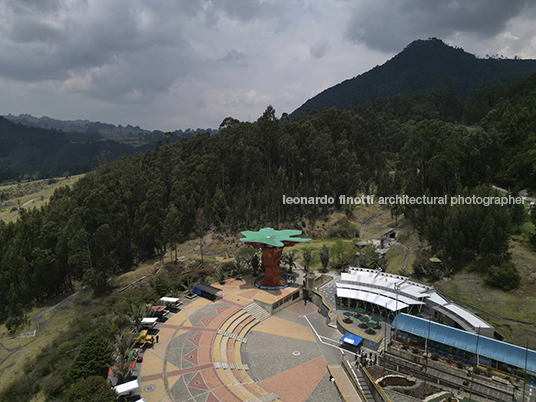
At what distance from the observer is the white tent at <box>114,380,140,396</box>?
61.9 ft

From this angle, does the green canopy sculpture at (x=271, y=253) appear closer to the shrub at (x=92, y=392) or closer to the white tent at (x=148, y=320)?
the white tent at (x=148, y=320)

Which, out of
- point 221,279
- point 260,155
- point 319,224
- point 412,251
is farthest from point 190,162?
point 412,251

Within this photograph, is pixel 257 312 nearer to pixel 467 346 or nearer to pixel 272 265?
pixel 272 265

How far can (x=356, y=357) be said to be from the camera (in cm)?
2511

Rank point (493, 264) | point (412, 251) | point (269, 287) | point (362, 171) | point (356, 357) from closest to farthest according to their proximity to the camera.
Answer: point (356, 357) < point (493, 264) < point (269, 287) < point (412, 251) < point (362, 171)

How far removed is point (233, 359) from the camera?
82.2 feet

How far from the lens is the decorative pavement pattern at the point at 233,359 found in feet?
68.4

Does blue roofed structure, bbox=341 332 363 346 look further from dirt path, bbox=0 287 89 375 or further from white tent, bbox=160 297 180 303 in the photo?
dirt path, bbox=0 287 89 375

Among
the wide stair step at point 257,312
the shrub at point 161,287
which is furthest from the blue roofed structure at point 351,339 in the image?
the shrub at point 161,287

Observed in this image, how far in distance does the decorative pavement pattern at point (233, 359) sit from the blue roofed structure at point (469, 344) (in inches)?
334

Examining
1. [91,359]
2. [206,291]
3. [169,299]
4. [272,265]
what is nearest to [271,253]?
[272,265]

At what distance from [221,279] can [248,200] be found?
28.3m

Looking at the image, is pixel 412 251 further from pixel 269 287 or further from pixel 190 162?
pixel 190 162

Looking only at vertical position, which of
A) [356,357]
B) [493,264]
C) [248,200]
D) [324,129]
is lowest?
[356,357]
